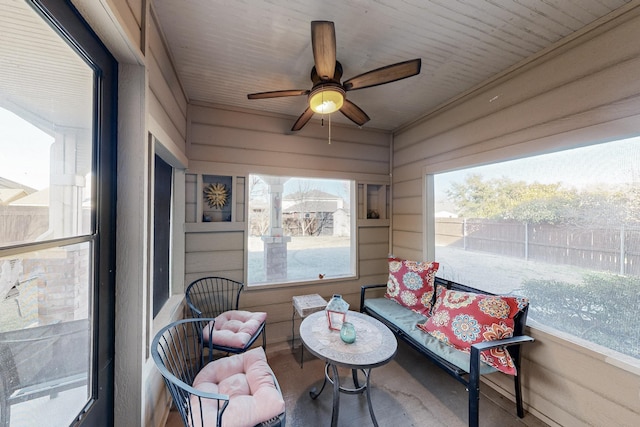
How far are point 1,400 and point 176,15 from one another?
6.45ft

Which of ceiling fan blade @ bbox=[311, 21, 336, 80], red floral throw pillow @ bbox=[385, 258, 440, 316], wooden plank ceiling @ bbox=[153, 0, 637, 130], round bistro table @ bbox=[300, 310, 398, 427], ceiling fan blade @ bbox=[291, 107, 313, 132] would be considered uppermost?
wooden plank ceiling @ bbox=[153, 0, 637, 130]

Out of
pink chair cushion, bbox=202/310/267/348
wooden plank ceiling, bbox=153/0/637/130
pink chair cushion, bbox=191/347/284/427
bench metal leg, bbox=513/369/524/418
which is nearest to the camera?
pink chair cushion, bbox=191/347/284/427

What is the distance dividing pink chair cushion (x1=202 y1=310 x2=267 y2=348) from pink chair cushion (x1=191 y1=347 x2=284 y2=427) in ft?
0.97

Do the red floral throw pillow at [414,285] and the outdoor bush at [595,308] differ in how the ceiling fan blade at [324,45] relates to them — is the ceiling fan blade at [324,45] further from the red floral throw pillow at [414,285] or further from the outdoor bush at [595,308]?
the outdoor bush at [595,308]

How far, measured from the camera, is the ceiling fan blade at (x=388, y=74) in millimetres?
1515

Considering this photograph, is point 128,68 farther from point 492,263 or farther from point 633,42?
point 492,263

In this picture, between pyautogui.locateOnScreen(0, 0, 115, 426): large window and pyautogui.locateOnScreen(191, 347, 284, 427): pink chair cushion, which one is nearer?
pyautogui.locateOnScreen(0, 0, 115, 426): large window

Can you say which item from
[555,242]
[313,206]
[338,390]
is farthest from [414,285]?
[313,206]

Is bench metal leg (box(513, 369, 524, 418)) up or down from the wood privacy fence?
down

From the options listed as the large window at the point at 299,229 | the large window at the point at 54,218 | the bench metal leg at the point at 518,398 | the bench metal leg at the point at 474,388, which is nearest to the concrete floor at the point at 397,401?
the bench metal leg at the point at 518,398

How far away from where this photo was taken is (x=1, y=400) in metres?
0.67

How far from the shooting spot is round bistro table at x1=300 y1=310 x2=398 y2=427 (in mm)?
1554

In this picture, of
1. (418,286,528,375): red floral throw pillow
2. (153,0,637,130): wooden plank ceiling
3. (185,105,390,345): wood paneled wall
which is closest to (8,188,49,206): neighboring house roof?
(153,0,637,130): wooden plank ceiling

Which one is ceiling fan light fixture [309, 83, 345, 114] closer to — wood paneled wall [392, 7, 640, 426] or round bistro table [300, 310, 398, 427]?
wood paneled wall [392, 7, 640, 426]
